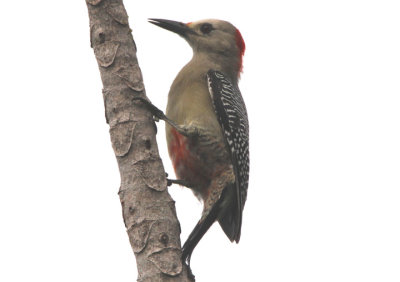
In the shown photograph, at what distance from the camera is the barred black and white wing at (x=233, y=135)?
19.5ft

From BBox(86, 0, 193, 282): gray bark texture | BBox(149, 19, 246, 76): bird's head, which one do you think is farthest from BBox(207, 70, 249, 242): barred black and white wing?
BBox(86, 0, 193, 282): gray bark texture

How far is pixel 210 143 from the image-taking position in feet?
19.6

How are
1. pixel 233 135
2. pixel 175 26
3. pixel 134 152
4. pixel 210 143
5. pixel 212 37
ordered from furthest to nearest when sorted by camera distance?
1. pixel 212 37
2. pixel 175 26
3. pixel 233 135
4. pixel 210 143
5. pixel 134 152

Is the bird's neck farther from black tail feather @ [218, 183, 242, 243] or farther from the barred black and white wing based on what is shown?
black tail feather @ [218, 183, 242, 243]

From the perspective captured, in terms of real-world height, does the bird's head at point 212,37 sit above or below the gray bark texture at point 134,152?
above

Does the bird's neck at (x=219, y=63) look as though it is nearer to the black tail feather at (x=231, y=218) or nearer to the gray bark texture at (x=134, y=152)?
the black tail feather at (x=231, y=218)

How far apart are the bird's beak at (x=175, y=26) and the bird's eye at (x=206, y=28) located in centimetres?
14

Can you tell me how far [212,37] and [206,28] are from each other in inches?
6.5

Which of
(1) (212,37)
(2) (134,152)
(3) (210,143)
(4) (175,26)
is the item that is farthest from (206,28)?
(2) (134,152)

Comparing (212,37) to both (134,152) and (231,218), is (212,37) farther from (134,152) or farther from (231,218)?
(134,152)

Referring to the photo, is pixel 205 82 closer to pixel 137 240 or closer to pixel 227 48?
pixel 227 48

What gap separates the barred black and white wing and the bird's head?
1.87 ft

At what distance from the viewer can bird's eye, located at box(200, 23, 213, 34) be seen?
23.6ft

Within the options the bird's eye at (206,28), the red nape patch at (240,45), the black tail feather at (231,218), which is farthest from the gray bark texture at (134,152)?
the red nape patch at (240,45)
